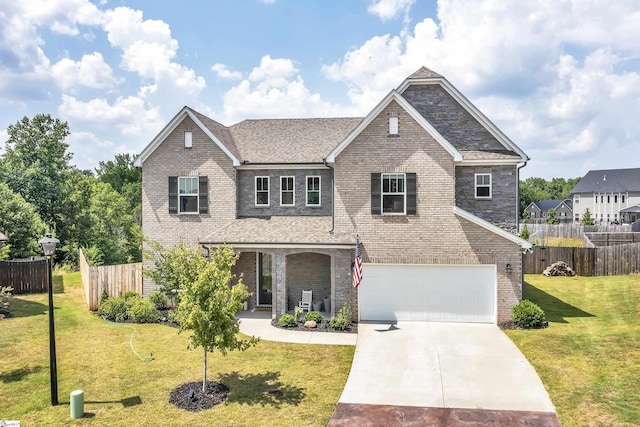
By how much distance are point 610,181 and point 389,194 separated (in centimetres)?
8385

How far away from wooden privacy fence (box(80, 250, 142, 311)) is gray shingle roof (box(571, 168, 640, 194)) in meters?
88.6

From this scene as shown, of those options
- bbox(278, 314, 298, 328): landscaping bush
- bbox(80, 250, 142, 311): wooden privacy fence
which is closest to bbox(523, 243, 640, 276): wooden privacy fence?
bbox(278, 314, 298, 328): landscaping bush

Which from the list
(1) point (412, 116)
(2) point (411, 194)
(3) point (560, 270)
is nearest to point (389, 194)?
(2) point (411, 194)

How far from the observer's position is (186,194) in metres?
20.5

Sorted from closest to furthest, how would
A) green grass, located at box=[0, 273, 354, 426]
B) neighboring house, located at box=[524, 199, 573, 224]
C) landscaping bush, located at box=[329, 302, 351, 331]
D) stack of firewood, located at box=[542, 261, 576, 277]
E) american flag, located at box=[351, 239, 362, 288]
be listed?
green grass, located at box=[0, 273, 354, 426] → american flag, located at box=[351, 239, 362, 288] → landscaping bush, located at box=[329, 302, 351, 331] → stack of firewood, located at box=[542, 261, 576, 277] → neighboring house, located at box=[524, 199, 573, 224]

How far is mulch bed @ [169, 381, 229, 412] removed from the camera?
10281mm

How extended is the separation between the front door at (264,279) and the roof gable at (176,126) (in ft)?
15.8

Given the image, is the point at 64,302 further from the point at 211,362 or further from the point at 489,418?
the point at 489,418

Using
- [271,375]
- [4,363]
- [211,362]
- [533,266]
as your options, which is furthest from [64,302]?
[533,266]

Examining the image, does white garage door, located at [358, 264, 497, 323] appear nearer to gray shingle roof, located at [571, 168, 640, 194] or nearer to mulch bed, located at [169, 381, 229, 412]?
mulch bed, located at [169, 381, 229, 412]

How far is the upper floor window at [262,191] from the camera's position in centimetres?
2055

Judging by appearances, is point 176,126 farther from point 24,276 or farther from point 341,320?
point 24,276

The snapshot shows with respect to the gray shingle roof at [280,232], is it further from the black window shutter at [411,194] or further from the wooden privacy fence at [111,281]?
the wooden privacy fence at [111,281]

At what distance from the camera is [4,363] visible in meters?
13.0
